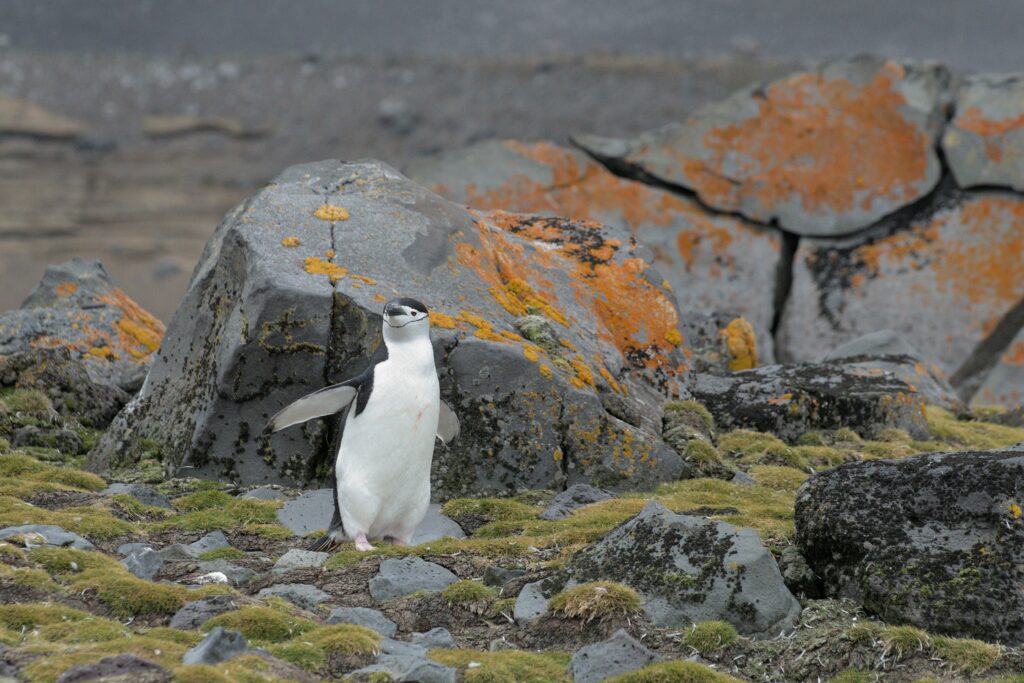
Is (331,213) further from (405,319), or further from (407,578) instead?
(407,578)

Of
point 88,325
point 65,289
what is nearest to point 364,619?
point 88,325

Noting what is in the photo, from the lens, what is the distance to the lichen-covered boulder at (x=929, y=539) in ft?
27.1

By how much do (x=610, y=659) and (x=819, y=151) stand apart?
1675cm

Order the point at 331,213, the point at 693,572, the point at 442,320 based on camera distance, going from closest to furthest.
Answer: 1. the point at 693,572
2. the point at 442,320
3. the point at 331,213

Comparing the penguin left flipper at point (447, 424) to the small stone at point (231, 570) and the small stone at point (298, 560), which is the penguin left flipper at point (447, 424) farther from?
the small stone at point (231, 570)

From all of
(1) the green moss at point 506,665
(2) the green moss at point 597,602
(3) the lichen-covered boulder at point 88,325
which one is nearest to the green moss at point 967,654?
(2) the green moss at point 597,602

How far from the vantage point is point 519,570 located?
9781 millimetres

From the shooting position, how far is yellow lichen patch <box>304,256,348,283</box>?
1260 centimetres

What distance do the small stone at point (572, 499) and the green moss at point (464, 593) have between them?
2.24 metres

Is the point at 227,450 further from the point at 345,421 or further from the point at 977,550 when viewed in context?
the point at 977,550

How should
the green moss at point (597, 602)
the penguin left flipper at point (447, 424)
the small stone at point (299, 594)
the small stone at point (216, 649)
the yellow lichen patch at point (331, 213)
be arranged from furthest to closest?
1. the yellow lichen patch at point (331, 213)
2. the penguin left flipper at point (447, 424)
3. the small stone at point (299, 594)
4. the green moss at point (597, 602)
5. the small stone at point (216, 649)

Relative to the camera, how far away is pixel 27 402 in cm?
1384

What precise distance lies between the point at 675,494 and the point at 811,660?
4.24 meters

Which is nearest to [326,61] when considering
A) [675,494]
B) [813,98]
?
[813,98]
